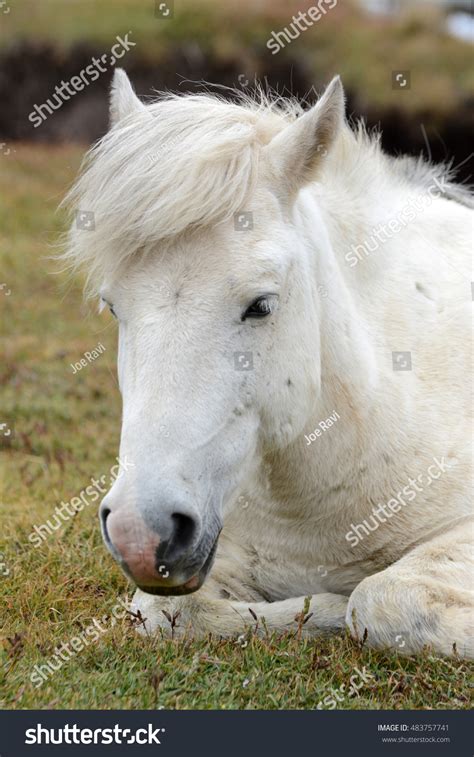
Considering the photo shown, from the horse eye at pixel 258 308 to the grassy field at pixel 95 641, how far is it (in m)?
0.95

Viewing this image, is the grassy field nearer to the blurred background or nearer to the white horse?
the white horse

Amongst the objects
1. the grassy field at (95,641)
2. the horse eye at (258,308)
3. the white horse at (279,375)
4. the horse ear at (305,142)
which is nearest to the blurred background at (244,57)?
the grassy field at (95,641)

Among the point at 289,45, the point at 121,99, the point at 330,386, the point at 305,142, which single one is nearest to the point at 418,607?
the point at 330,386

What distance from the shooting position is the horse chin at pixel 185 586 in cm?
335

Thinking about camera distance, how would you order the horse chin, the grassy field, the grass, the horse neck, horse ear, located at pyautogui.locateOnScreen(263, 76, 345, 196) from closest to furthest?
the horse chin < the grassy field < horse ear, located at pyautogui.locateOnScreen(263, 76, 345, 196) < the horse neck < the grass

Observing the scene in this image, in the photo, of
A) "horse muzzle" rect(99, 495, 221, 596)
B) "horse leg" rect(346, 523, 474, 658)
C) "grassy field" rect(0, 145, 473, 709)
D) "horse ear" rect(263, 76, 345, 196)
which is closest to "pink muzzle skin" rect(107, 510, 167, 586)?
"horse muzzle" rect(99, 495, 221, 596)

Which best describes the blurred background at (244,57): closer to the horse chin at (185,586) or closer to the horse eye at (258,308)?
the horse eye at (258,308)

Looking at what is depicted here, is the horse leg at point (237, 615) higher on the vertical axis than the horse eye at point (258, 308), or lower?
lower

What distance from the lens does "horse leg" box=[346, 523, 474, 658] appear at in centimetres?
389

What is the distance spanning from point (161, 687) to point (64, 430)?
13.1 feet

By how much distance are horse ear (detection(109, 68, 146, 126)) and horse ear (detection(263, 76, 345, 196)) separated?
0.70 meters

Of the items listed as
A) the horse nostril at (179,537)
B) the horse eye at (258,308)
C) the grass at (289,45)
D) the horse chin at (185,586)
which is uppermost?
the grass at (289,45)

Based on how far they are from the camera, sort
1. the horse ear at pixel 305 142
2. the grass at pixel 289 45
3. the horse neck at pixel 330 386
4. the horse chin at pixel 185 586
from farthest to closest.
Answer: the grass at pixel 289 45
the horse neck at pixel 330 386
the horse ear at pixel 305 142
the horse chin at pixel 185 586

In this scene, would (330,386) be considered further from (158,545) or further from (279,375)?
(158,545)
